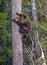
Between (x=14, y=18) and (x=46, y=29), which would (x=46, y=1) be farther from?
(x=14, y=18)

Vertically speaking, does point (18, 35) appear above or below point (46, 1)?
below

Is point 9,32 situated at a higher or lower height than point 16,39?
lower

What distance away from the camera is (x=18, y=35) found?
7.64 m

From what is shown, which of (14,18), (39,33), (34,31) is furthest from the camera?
(39,33)

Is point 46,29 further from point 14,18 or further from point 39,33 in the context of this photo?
point 14,18

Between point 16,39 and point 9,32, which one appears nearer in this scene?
point 16,39

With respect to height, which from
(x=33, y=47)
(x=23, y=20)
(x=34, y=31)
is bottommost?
(x=33, y=47)

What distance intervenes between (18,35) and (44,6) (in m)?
4.44

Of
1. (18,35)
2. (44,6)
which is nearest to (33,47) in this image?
(44,6)

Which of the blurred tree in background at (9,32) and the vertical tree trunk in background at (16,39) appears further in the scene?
the blurred tree in background at (9,32)

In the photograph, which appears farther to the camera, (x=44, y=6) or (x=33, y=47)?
(x=44, y=6)

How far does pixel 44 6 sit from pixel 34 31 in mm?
1909

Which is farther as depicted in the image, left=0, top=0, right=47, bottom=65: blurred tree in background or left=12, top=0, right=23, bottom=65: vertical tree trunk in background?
left=0, top=0, right=47, bottom=65: blurred tree in background

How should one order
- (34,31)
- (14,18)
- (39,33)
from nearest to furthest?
(14,18), (34,31), (39,33)
